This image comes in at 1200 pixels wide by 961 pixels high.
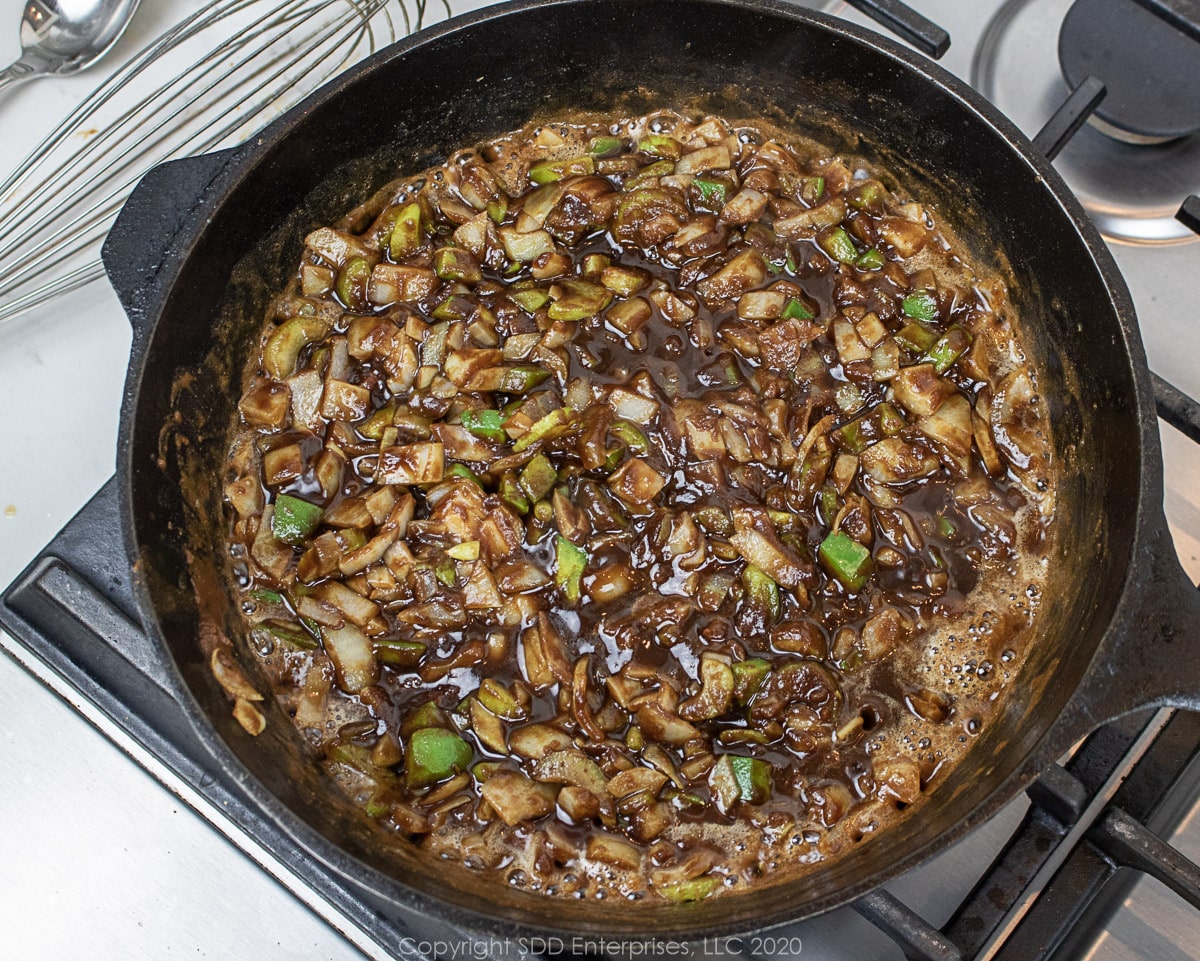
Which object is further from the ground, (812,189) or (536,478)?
(812,189)

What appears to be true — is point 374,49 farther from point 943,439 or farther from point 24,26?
point 943,439

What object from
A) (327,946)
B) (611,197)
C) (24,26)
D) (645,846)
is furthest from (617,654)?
(24,26)

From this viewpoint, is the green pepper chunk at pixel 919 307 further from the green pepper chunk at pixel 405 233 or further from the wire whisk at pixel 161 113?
the wire whisk at pixel 161 113

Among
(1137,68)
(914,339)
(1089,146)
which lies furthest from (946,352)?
(1137,68)

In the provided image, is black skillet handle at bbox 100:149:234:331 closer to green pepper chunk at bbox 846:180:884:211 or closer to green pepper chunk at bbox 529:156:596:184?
green pepper chunk at bbox 529:156:596:184

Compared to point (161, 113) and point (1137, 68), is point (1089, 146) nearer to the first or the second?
point (1137, 68)

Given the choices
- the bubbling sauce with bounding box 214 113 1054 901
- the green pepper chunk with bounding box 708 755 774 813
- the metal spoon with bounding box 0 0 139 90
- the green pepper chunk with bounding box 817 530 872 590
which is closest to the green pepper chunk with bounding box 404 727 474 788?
the bubbling sauce with bounding box 214 113 1054 901
